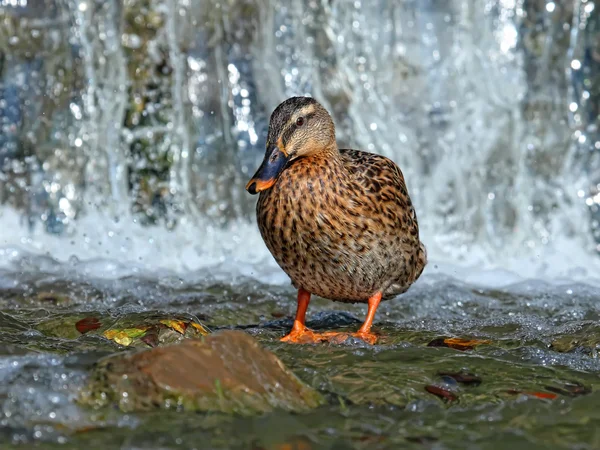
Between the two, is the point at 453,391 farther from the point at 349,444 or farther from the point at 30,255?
the point at 30,255

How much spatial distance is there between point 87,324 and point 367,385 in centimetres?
194

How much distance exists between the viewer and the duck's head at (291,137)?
16.9ft

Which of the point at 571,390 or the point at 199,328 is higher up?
the point at 571,390

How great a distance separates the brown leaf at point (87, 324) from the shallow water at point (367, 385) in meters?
0.07

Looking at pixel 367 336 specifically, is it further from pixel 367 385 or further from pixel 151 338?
pixel 151 338

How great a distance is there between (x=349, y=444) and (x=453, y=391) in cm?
81

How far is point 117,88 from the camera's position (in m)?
9.54

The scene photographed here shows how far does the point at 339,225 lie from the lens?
514 cm

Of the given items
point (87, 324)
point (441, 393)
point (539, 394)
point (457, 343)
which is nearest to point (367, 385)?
point (441, 393)

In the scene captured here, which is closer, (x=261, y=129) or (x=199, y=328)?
(x=199, y=328)

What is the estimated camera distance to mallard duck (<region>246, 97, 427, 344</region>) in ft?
16.7

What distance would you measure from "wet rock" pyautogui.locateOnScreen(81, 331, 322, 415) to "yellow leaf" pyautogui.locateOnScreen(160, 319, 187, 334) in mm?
1112

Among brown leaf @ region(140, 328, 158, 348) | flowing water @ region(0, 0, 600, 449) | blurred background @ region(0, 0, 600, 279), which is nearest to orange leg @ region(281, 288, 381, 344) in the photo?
brown leaf @ region(140, 328, 158, 348)

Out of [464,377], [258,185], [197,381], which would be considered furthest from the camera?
[258,185]
